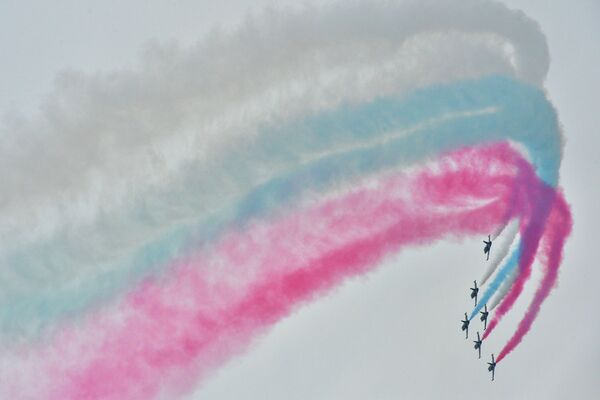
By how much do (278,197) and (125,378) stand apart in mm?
5874

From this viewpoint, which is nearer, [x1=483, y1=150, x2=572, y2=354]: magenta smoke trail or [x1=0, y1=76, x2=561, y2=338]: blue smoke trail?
[x1=0, y1=76, x2=561, y2=338]: blue smoke trail

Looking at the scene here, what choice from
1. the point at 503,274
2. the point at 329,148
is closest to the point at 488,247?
the point at 503,274

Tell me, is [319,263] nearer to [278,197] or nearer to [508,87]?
[278,197]

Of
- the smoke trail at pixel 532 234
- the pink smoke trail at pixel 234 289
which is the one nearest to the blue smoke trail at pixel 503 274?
the smoke trail at pixel 532 234

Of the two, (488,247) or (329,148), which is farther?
(488,247)

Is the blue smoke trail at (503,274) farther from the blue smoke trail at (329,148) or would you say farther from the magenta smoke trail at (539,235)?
the blue smoke trail at (329,148)

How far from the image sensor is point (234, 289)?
2531 cm

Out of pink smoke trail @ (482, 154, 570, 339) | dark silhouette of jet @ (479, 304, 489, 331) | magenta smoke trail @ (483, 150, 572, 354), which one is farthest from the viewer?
dark silhouette of jet @ (479, 304, 489, 331)

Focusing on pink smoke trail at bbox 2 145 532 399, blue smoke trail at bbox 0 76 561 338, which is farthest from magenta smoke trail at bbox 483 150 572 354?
blue smoke trail at bbox 0 76 561 338

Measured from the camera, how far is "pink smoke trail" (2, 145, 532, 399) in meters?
25.2

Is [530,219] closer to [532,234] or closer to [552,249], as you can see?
[532,234]

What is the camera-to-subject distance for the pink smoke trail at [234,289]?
25.2m

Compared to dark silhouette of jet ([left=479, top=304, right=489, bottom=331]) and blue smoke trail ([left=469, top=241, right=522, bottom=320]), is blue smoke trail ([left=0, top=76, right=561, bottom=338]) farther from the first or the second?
dark silhouette of jet ([left=479, top=304, right=489, bottom=331])

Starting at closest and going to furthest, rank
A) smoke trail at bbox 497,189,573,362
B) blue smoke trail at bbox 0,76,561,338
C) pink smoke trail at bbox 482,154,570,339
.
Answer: blue smoke trail at bbox 0,76,561,338
pink smoke trail at bbox 482,154,570,339
smoke trail at bbox 497,189,573,362
